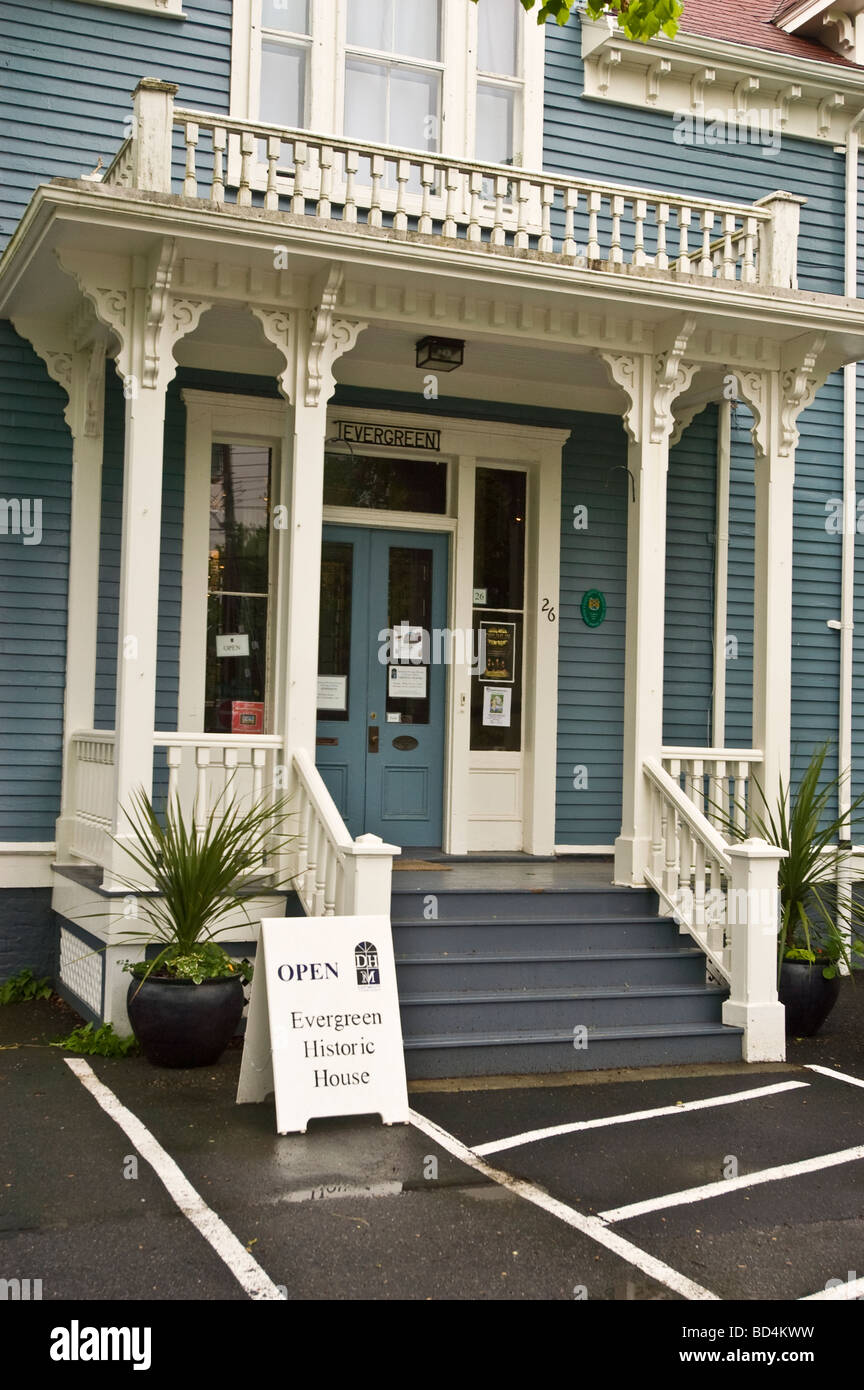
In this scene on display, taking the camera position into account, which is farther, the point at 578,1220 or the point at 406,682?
the point at 406,682

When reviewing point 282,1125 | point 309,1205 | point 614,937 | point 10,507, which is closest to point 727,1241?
point 309,1205

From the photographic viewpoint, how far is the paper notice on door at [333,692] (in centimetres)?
941

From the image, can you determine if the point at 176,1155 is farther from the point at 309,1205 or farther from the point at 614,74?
the point at 614,74

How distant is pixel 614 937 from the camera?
775 cm

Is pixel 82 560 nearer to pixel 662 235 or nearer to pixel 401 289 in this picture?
pixel 401 289

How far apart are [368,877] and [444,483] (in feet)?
13.5

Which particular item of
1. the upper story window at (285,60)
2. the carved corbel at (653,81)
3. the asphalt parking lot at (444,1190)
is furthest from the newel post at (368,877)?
the carved corbel at (653,81)

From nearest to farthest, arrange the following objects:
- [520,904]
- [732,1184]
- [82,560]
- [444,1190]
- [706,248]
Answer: [444,1190], [732,1184], [520,904], [706,248], [82,560]

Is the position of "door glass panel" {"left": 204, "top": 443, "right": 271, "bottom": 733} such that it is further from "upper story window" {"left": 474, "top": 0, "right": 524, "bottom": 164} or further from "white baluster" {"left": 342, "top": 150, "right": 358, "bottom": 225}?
"upper story window" {"left": 474, "top": 0, "right": 524, "bottom": 164}

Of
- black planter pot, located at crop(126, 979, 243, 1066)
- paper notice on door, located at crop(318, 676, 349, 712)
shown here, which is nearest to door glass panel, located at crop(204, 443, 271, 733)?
paper notice on door, located at crop(318, 676, 349, 712)

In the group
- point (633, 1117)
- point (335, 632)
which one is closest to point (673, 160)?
point (335, 632)

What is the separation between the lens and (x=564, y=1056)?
698 centimetres

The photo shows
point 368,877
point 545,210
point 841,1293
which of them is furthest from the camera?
point 545,210

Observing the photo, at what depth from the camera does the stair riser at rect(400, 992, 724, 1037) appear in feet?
22.7
